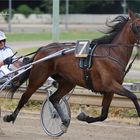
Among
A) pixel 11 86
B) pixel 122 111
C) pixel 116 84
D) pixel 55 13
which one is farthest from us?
pixel 55 13

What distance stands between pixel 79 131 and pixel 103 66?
1690 millimetres

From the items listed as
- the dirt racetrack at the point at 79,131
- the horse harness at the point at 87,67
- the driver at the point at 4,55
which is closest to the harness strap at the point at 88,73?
the horse harness at the point at 87,67

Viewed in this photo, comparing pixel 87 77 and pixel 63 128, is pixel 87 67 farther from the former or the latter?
pixel 63 128

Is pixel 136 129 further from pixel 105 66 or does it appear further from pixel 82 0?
pixel 82 0

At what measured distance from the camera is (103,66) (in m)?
8.96

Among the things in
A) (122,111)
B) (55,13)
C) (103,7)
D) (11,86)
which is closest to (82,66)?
(11,86)

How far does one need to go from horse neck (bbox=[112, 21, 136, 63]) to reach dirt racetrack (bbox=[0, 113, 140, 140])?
4.43 ft

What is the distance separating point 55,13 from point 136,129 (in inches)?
133

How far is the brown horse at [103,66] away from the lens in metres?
8.87

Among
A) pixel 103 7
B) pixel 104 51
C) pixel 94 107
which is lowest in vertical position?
pixel 103 7

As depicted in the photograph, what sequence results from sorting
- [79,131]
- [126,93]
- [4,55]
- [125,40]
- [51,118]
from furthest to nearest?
[79,131] < [51,118] < [4,55] < [125,40] < [126,93]

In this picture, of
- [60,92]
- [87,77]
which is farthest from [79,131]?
[87,77]

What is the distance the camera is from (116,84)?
8.80m

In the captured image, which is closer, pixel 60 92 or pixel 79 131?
pixel 60 92
